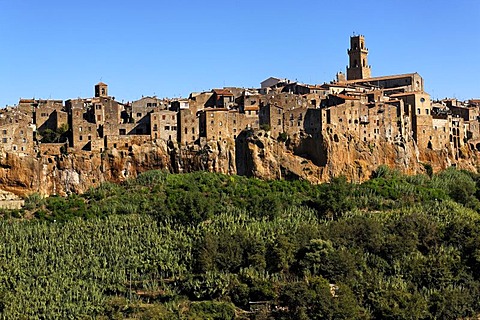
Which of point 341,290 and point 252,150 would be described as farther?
point 252,150

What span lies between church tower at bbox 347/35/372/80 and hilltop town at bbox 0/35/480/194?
66.4ft

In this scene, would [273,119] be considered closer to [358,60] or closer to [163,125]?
[163,125]

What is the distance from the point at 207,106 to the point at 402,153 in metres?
17.5

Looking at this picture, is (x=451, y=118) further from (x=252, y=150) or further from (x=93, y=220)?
(x=93, y=220)

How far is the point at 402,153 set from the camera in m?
80.2

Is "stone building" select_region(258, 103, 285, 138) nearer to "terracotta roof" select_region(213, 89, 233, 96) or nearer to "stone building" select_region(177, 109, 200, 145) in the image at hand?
"stone building" select_region(177, 109, 200, 145)

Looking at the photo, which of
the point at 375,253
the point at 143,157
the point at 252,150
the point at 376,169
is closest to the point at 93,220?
the point at 143,157

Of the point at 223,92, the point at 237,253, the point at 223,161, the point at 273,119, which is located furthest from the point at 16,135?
the point at 223,92

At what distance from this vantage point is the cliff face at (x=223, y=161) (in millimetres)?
67750

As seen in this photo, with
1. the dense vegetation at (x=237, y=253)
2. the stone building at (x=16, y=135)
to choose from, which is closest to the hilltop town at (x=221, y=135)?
the stone building at (x=16, y=135)

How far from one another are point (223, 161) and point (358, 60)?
38.7 meters

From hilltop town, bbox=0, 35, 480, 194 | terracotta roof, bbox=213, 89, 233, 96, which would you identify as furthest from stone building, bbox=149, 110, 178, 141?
terracotta roof, bbox=213, 89, 233, 96

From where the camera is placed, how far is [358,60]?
10650 centimetres

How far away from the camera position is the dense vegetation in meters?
54.1
